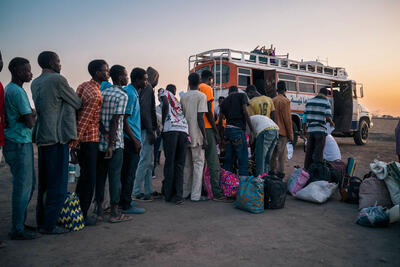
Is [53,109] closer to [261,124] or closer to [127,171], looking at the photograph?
[127,171]

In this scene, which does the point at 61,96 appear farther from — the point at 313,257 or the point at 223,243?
the point at 313,257

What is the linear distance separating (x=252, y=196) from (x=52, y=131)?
263 centimetres

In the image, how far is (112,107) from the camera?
11.5 ft

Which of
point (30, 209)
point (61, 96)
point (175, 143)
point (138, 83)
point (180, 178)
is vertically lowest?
point (30, 209)

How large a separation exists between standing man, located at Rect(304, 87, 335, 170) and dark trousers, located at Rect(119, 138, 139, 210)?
3507 mm

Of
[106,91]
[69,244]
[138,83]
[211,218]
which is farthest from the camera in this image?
[138,83]

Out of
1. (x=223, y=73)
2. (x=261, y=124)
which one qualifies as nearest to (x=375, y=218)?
(x=261, y=124)

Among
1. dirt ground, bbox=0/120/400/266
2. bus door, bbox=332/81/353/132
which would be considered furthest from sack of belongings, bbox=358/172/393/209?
bus door, bbox=332/81/353/132

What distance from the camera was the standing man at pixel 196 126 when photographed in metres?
4.64

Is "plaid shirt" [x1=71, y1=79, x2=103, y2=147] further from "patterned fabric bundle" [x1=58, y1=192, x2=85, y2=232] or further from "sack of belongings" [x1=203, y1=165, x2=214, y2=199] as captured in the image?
"sack of belongings" [x1=203, y1=165, x2=214, y2=199]

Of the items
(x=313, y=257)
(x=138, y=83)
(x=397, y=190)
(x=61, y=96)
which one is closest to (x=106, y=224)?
(x=61, y=96)

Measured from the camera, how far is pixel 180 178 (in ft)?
15.3

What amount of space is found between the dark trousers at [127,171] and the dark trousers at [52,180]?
0.89 metres

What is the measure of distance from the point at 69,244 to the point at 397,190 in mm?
4030
